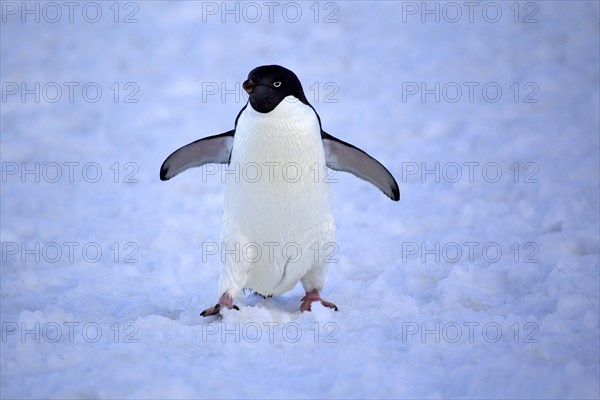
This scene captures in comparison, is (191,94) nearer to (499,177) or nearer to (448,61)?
(448,61)

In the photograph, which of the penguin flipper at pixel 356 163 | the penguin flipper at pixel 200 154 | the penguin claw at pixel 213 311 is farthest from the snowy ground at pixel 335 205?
the penguin flipper at pixel 200 154

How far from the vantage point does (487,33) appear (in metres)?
8.36

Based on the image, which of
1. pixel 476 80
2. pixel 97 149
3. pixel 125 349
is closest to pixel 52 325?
pixel 125 349

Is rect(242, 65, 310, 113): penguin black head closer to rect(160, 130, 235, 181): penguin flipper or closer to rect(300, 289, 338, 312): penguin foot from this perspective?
rect(160, 130, 235, 181): penguin flipper

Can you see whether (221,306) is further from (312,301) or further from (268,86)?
(268,86)

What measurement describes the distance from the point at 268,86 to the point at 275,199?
0.47m

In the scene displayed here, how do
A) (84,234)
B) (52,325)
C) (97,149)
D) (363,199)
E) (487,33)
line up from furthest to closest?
(487,33), (97,149), (363,199), (84,234), (52,325)

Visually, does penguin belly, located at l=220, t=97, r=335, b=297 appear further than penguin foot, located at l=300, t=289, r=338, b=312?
No

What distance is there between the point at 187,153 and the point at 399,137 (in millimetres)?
3652

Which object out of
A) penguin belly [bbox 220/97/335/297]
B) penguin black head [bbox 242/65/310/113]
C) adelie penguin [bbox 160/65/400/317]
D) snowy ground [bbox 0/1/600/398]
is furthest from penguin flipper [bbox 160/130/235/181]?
snowy ground [bbox 0/1/600/398]

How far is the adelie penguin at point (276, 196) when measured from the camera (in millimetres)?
3164

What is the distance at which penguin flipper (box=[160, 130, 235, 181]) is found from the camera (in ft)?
11.4

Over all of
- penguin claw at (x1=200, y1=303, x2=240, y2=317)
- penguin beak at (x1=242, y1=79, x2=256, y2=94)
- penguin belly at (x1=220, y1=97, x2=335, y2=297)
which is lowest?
penguin claw at (x1=200, y1=303, x2=240, y2=317)

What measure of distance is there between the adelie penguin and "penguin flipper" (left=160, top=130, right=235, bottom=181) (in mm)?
59
